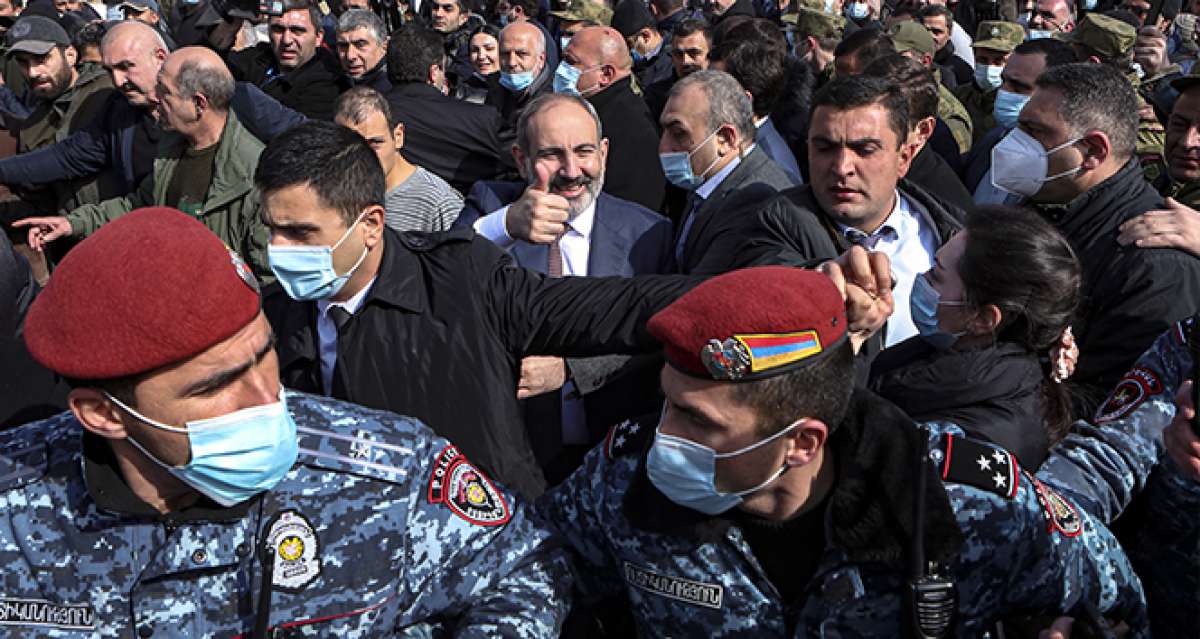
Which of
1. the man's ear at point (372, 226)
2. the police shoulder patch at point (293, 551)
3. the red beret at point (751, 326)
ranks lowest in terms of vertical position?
the man's ear at point (372, 226)

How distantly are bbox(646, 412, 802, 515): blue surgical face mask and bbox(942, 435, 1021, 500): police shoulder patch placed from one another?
34 centimetres

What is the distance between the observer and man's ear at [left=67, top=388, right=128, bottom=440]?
2145 mm

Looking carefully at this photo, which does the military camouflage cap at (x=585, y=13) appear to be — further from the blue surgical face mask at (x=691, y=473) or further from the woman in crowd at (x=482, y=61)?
the blue surgical face mask at (x=691, y=473)

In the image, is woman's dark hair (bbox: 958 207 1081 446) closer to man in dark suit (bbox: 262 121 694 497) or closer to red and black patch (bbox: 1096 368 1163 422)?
red and black patch (bbox: 1096 368 1163 422)

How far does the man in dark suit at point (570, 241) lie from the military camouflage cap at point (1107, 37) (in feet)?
13.6

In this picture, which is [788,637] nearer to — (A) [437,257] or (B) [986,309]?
(B) [986,309]

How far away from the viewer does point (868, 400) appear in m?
2.33

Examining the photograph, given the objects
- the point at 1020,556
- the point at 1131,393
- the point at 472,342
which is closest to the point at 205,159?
the point at 472,342

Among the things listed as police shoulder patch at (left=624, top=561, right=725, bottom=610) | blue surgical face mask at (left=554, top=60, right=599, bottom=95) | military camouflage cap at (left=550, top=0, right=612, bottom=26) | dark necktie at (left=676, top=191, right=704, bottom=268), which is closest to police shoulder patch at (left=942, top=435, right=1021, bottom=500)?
police shoulder patch at (left=624, top=561, right=725, bottom=610)

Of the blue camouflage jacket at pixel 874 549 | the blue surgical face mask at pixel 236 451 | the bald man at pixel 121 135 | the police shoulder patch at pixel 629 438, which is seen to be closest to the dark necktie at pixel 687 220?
the police shoulder patch at pixel 629 438

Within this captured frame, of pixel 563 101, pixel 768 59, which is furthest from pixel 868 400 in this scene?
pixel 768 59

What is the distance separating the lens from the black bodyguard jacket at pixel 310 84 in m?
8.20

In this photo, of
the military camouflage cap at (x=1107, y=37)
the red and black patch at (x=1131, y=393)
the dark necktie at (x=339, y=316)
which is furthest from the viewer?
the military camouflage cap at (x=1107, y=37)

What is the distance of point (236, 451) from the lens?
218 cm
